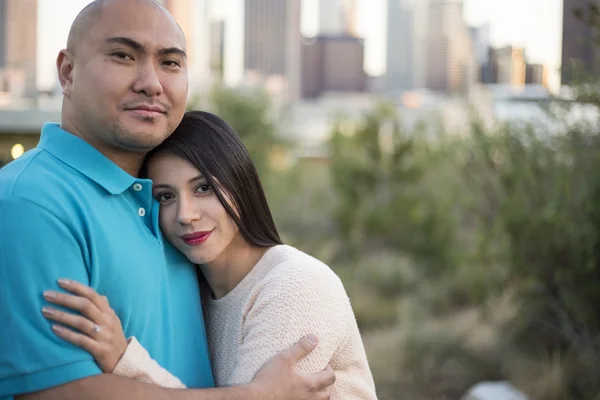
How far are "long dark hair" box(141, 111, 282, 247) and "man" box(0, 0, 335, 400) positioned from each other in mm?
111

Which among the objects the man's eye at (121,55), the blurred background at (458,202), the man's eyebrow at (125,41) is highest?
the man's eyebrow at (125,41)

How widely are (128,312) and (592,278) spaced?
512 cm

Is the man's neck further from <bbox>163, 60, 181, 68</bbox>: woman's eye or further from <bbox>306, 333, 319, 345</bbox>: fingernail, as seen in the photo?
<bbox>306, 333, 319, 345</bbox>: fingernail

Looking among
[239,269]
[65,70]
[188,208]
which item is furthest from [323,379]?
[65,70]

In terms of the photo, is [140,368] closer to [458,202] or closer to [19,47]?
[458,202]

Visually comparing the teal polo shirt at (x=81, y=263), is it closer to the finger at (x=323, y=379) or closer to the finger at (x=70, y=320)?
the finger at (x=70, y=320)

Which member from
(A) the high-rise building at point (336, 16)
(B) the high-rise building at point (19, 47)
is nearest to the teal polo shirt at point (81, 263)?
(B) the high-rise building at point (19, 47)

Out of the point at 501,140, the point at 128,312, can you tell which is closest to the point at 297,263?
the point at 128,312

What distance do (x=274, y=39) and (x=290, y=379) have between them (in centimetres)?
10392

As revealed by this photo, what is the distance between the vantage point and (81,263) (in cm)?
174

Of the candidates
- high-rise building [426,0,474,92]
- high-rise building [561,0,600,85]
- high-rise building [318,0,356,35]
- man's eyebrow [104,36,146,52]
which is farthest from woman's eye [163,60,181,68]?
high-rise building [318,0,356,35]

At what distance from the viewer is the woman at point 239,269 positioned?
2061mm

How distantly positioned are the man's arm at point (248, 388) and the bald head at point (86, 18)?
81 centimetres

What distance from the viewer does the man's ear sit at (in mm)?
2023
